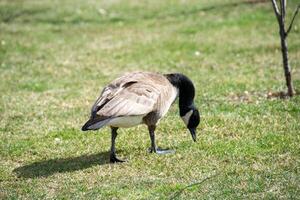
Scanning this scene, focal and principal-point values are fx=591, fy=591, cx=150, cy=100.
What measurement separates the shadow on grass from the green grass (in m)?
0.02

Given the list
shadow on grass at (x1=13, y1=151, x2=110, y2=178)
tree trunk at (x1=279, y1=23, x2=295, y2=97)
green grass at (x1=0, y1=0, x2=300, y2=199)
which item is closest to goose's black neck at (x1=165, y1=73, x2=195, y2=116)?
green grass at (x1=0, y1=0, x2=300, y2=199)

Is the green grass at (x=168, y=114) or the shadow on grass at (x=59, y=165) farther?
the shadow on grass at (x=59, y=165)

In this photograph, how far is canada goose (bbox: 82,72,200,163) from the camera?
7543 mm

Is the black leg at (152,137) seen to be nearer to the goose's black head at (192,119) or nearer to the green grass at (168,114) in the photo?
the green grass at (168,114)

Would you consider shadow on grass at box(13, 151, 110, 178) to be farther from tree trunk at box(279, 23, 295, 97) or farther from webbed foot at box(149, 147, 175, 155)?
tree trunk at box(279, 23, 295, 97)

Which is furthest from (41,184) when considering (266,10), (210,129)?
Answer: (266,10)

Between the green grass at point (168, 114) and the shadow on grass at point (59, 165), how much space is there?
2 cm

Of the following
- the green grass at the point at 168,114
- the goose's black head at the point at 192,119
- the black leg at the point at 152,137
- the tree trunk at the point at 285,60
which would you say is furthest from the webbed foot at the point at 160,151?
the tree trunk at the point at 285,60

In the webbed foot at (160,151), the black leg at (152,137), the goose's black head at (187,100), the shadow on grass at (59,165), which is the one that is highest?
the goose's black head at (187,100)

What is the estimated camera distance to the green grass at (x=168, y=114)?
7363mm

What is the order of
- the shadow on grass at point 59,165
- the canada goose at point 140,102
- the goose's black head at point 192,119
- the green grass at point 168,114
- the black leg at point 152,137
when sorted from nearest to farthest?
the green grass at point 168,114, the canada goose at point 140,102, the shadow on grass at point 59,165, the black leg at point 152,137, the goose's black head at point 192,119

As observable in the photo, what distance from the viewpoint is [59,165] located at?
27.0 ft

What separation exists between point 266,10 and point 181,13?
2.80 m

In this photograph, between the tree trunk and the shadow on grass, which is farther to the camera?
the tree trunk
